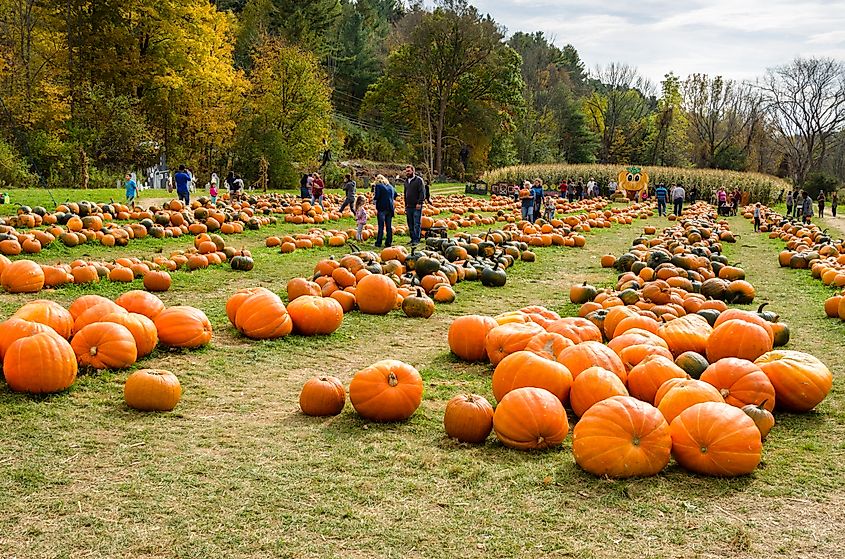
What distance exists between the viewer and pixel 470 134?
66125 mm

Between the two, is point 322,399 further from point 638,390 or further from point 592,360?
point 638,390

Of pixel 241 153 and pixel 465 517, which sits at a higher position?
pixel 241 153

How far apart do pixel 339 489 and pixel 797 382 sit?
3.51 meters

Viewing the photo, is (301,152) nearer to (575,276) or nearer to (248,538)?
(575,276)

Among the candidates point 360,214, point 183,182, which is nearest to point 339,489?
point 360,214

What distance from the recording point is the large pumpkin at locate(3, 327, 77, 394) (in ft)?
17.3

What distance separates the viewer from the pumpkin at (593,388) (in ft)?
16.4

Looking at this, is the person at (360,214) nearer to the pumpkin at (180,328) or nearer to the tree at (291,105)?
the pumpkin at (180,328)

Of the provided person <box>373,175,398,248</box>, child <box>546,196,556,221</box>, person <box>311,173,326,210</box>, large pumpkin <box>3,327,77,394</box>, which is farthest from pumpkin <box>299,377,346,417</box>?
child <box>546,196,556,221</box>

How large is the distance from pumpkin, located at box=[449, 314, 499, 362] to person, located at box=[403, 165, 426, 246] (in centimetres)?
981

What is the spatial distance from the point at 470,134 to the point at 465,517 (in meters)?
64.2

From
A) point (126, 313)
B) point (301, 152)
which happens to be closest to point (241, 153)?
point (301, 152)

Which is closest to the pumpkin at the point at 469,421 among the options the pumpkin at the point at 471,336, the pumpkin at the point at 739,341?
the pumpkin at the point at 471,336

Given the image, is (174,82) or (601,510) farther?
(174,82)
